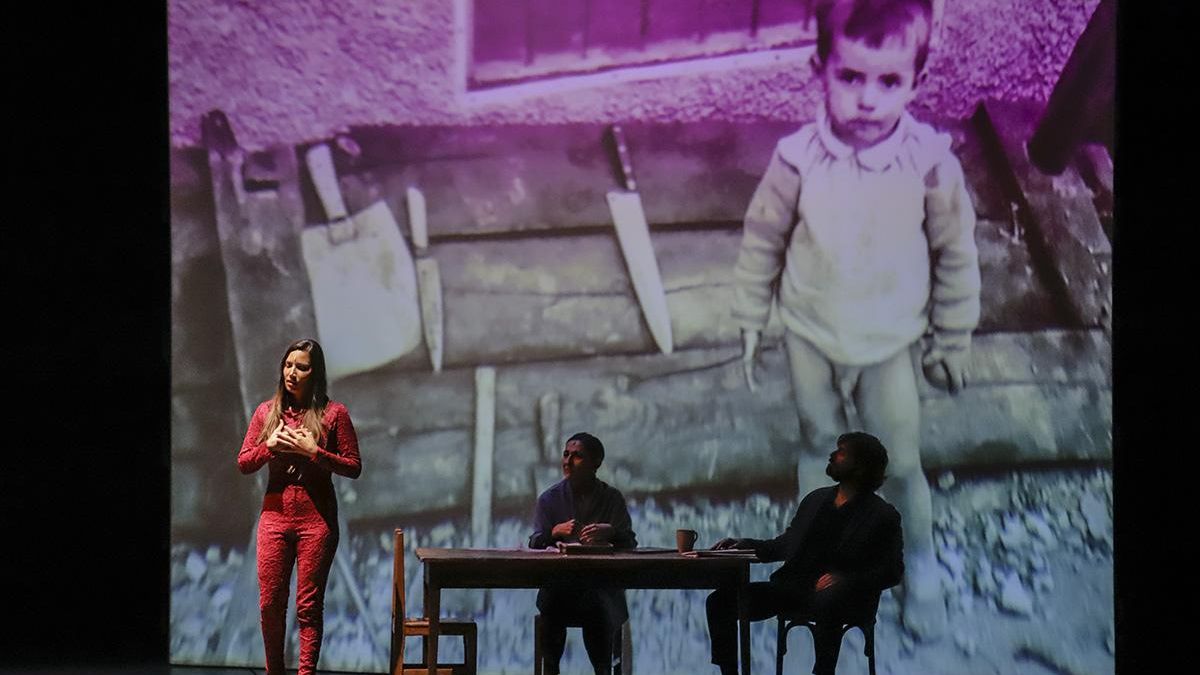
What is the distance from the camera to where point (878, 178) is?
6289mm

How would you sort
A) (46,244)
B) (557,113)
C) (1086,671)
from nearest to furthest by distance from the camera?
(1086,671), (557,113), (46,244)

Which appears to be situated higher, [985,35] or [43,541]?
[985,35]

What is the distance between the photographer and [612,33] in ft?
21.1

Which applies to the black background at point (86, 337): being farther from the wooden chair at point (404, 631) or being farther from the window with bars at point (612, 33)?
the wooden chair at point (404, 631)

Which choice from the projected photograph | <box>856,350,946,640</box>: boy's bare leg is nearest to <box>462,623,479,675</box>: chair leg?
the projected photograph

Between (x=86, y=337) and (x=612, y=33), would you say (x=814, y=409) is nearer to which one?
(x=612, y=33)

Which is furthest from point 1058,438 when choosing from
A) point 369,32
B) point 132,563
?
point 132,563

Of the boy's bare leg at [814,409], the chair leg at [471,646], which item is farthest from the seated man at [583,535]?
the boy's bare leg at [814,409]

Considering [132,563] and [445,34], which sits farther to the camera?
[132,563]

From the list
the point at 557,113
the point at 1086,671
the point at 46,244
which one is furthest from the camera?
the point at 46,244

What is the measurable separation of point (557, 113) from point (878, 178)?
135 centimetres

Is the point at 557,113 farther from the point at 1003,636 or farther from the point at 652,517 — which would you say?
the point at 1003,636

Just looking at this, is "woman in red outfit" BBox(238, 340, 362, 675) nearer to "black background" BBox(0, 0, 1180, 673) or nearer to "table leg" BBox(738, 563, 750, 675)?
"table leg" BBox(738, 563, 750, 675)

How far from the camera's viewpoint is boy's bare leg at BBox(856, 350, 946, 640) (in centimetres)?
619
